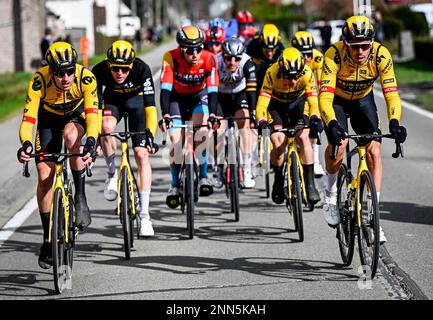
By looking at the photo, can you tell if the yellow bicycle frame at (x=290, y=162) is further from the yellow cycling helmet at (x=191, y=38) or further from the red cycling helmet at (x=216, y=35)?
the red cycling helmet at (x=216, y=35)

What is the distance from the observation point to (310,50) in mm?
12414

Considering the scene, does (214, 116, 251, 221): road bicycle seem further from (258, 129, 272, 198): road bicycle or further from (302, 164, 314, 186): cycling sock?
(302, 164, 314, 186): cycling sock

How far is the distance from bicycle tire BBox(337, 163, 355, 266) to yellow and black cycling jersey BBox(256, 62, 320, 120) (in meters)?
1.55

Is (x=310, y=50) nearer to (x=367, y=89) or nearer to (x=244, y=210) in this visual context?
(x=244, y=210)

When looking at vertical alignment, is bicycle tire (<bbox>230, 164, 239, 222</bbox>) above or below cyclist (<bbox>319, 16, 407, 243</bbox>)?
below

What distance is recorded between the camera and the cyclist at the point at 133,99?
31.1 feet

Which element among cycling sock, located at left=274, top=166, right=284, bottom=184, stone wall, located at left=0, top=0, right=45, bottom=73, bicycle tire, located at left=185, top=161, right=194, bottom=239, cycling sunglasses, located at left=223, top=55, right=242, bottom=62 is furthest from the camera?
stone wall, located at left=0, top=0, right=45, bottom=73

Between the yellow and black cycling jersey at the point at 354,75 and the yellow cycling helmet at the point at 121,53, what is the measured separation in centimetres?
190

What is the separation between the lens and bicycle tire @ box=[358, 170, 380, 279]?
25.2 ft

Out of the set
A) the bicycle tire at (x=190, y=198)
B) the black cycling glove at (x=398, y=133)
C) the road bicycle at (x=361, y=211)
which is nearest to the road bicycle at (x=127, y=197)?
the bicycle tire at (x=190, y=198)

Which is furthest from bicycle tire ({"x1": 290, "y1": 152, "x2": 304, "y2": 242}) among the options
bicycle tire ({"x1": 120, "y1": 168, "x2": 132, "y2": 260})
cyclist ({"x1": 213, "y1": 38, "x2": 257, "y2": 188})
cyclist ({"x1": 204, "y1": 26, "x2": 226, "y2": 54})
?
cyclist ({"x1": 204, "y1": 26, "x2": 226, "y2": 54})

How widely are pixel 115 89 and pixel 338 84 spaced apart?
2.43 metres

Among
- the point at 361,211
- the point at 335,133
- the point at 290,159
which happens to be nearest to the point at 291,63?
the point at 290,159
